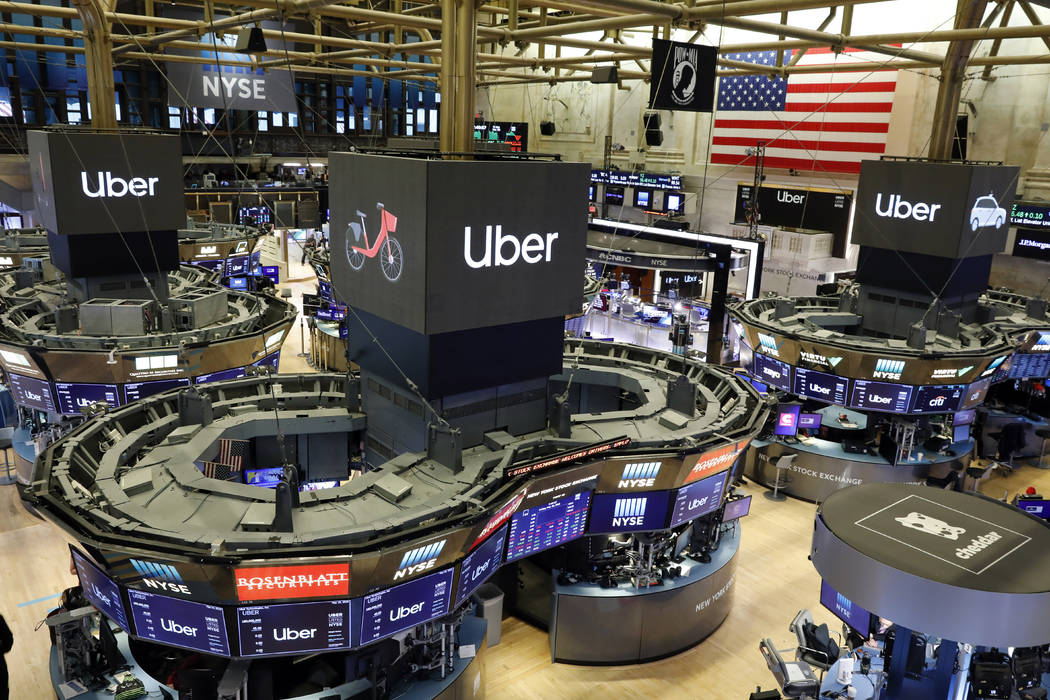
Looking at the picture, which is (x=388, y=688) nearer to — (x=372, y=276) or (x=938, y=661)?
(x=372, y=276)

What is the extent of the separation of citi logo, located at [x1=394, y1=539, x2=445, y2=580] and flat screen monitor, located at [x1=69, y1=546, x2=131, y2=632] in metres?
2.51

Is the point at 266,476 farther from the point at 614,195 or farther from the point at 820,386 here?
the point at 614,195

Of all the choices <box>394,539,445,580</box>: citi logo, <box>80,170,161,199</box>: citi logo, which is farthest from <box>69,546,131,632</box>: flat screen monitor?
<box>80,170,161,199</box>: citi logo

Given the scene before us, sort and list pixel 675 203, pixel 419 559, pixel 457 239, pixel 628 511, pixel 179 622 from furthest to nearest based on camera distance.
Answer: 1. pixel 675 203
2. pixel 628 511
3. pixel 457 239
4. pixel 419 559
5. pixel 179 622

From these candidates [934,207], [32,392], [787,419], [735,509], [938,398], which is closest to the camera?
[735,509]

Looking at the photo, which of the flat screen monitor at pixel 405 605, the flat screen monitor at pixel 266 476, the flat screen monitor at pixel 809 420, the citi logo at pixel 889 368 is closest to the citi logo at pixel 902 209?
the citi logo at pixel 889 368

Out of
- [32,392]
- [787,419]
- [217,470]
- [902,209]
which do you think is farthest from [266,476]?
[902,209]

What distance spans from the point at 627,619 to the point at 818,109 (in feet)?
71.3

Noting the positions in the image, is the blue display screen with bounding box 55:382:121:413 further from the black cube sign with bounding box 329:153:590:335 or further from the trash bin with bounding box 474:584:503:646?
the trash bin with bounding box 474:584:503:646

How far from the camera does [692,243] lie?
84.8 feet

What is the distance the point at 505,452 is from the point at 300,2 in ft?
26.1

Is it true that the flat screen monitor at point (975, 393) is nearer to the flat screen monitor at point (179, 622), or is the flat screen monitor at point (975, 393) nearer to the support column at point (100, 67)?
the flat screen monitor at point (179, 622)

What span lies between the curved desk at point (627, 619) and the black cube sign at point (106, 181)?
10.6m

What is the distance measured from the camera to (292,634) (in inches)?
283
